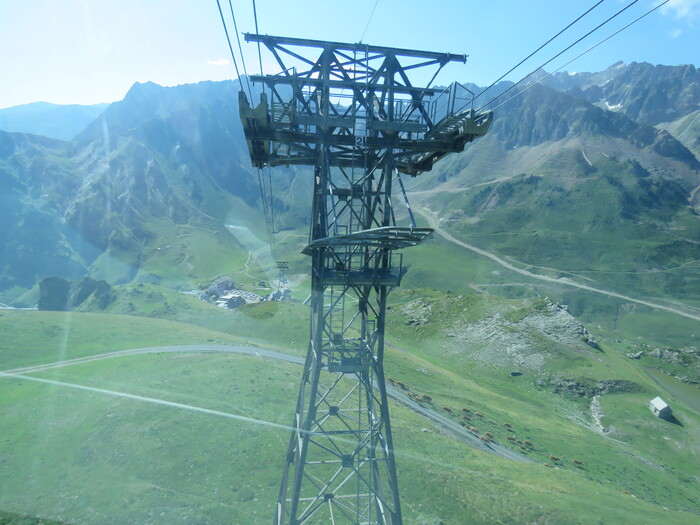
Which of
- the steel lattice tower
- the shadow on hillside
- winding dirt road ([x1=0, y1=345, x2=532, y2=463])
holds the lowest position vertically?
the shadow on hillside

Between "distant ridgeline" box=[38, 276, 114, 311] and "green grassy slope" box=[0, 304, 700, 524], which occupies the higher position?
"green grassy slope" box=[0, 304, 700, 524]

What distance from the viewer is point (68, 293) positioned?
105 meters

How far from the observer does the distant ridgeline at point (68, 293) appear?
101 meters

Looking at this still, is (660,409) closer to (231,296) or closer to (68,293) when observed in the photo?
(231,296)

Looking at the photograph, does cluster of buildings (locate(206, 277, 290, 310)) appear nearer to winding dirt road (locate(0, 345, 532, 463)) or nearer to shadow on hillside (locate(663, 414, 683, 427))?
winding dirt road (locate(0, 345, 532, 463))

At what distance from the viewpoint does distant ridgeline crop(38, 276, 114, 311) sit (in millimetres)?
101312

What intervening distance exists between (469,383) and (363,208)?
62.4 m

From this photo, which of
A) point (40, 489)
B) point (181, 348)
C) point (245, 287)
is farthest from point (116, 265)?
point (40, 489)

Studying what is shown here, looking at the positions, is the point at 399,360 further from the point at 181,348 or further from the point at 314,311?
the point at 314,311

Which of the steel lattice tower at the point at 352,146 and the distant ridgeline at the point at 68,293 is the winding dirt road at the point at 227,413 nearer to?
the steel lattice tower at the point at 352,146

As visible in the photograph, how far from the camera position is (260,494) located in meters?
25.9

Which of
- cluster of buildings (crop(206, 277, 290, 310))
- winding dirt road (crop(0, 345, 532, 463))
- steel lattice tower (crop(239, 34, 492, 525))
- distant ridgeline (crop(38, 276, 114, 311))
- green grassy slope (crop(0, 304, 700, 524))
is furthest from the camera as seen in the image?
cluster of buildings (crop(206, 277, 290, 310))

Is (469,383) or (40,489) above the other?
(40,489)

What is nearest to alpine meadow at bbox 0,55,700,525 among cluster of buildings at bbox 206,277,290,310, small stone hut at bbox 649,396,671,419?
small stone hut at bbox 649,396,671,419
